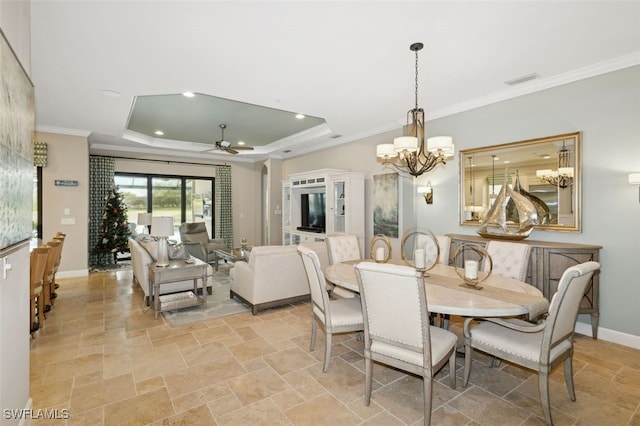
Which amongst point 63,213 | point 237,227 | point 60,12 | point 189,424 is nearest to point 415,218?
point 189,424

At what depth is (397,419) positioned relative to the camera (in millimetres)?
2076

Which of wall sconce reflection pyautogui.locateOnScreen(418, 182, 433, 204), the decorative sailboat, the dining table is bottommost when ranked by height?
the dining table

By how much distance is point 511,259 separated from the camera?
121 inches

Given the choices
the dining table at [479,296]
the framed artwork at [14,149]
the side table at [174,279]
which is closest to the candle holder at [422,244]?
the dining table at [479,296]

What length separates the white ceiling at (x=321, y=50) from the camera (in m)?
2.38

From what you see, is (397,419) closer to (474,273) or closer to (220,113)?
(474,273)

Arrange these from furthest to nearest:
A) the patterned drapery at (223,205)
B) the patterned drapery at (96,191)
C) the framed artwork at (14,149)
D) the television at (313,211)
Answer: the patterned drapery at (223,205), the patterned drapery at (96,191), the television at (313,211), the framed artwork at (14,149)

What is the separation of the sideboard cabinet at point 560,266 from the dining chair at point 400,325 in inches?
71.5

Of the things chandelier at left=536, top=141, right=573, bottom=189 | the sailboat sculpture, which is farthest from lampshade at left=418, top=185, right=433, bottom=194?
chandelier at left=536, top=141, right=573, bottom=189

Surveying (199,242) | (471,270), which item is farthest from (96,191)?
(471,270)

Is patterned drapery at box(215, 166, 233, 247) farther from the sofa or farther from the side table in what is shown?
the sofa

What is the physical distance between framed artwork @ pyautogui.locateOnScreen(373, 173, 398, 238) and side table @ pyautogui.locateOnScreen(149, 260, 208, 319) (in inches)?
119

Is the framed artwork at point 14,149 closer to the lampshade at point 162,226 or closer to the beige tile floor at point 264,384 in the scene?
the beige tile floor at point 264,384

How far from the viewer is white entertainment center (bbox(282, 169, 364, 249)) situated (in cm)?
580
